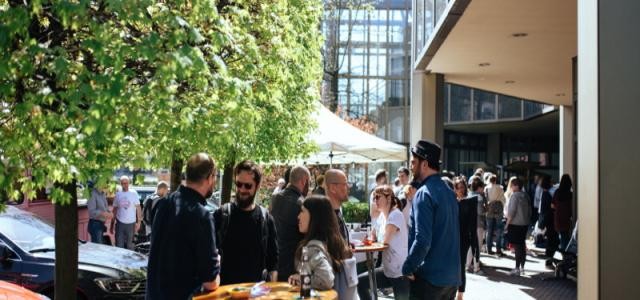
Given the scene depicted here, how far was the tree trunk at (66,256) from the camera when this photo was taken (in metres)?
8.13

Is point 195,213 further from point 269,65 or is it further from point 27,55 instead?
point 269,65

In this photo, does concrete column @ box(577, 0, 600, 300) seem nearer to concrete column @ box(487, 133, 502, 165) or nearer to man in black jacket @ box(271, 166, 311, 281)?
man in black jacket @ box(271, 166, 311, 281)

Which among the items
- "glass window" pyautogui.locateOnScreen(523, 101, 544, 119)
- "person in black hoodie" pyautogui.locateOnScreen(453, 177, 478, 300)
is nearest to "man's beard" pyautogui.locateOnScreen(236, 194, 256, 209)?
"person in black hoodie" pyautogui.locateOnScreen(453, 177, 478, 300)

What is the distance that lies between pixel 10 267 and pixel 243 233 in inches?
162

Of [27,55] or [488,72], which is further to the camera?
[488,72]

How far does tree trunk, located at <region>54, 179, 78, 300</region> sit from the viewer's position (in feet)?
26.7

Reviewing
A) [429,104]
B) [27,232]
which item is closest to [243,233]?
[27,232]

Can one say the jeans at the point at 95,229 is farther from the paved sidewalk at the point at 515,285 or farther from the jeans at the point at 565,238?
the jeans at the point at 565,238

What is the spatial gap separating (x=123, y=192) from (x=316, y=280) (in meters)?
11.0

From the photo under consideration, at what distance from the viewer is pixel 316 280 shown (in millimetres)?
5672

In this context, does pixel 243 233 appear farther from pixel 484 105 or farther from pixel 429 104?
pixel 484 105

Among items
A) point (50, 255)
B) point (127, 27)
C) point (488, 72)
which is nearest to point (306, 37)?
point (50, 255)

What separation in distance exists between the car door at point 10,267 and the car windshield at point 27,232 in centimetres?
26

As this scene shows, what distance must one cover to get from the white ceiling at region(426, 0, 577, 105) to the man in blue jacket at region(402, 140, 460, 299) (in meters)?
5.91
